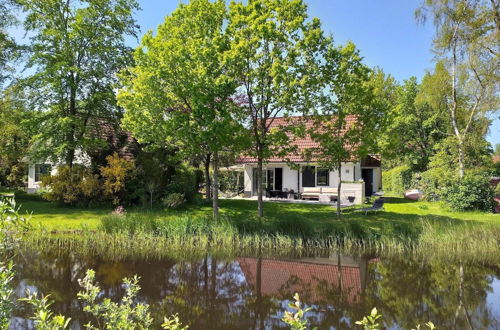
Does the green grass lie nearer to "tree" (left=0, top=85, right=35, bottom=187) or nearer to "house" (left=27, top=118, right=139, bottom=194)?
"house" (left=27, top=118, right=139, bottom=194)

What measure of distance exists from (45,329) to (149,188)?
14.6 meters

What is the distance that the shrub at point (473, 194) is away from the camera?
1702 cm

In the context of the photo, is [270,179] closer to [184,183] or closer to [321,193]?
[321,193]

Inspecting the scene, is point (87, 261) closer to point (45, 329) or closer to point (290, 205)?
point (45, 329)

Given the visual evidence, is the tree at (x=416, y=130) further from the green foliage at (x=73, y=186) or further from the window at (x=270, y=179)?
the green foliage at (x=73, y=186)

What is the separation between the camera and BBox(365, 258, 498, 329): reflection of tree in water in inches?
233

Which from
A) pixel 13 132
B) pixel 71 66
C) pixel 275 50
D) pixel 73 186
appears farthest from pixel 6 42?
pixel 275 50

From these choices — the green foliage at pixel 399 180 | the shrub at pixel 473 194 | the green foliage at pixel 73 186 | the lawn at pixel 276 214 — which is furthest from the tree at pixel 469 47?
the green foliage at pixel 73 186

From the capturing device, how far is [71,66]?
18469mm

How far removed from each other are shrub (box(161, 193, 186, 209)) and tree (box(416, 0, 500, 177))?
1519 cm

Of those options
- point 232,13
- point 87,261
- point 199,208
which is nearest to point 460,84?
point 232,13

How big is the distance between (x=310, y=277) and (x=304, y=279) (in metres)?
0.24

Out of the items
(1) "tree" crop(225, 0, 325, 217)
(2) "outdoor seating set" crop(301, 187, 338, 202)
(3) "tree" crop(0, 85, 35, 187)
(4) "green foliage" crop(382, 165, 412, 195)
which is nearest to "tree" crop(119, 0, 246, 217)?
(1) "tree" crop(225, 0, 325, 217)

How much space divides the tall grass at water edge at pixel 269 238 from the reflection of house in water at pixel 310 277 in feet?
3.28
